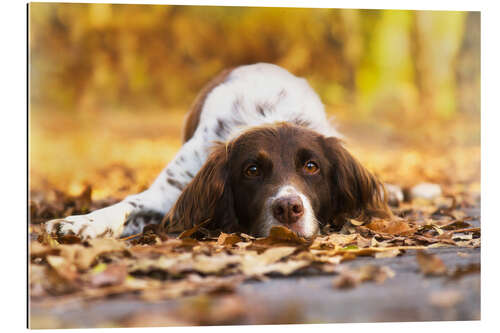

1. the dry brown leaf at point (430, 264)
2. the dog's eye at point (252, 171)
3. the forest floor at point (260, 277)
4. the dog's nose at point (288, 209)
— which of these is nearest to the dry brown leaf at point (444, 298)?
the forest floor at point (260, 277)

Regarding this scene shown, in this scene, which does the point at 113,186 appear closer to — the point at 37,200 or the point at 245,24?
the point at 37,200

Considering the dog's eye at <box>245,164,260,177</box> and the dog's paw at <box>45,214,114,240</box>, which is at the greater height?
the dog's eye at <box>245,164,260,177</box>

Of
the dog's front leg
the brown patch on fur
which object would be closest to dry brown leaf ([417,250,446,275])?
the dog's front leg

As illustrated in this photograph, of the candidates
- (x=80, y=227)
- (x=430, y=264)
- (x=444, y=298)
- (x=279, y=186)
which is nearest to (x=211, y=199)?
(x=279, y=186)

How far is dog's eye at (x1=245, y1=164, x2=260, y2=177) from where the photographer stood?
341 centimetres

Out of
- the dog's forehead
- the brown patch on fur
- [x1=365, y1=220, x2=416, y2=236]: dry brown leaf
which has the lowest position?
[x1=365, y1=220, x2=416, y2=236]: dry brown leaf

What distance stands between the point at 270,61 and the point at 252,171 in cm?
179

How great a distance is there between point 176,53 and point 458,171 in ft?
8.24

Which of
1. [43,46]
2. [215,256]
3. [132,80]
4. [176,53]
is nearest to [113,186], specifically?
[132,80]

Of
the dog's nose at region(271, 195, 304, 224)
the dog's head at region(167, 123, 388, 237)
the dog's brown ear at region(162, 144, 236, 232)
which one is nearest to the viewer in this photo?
the dog's nose at region(271, 195, 304, 224)

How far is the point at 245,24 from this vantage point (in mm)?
4340

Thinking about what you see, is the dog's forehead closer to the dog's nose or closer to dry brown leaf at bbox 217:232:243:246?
the dog's nose

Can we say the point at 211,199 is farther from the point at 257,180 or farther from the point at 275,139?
the point at 275,139

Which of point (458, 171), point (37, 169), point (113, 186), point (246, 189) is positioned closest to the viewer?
point (246, 189)
